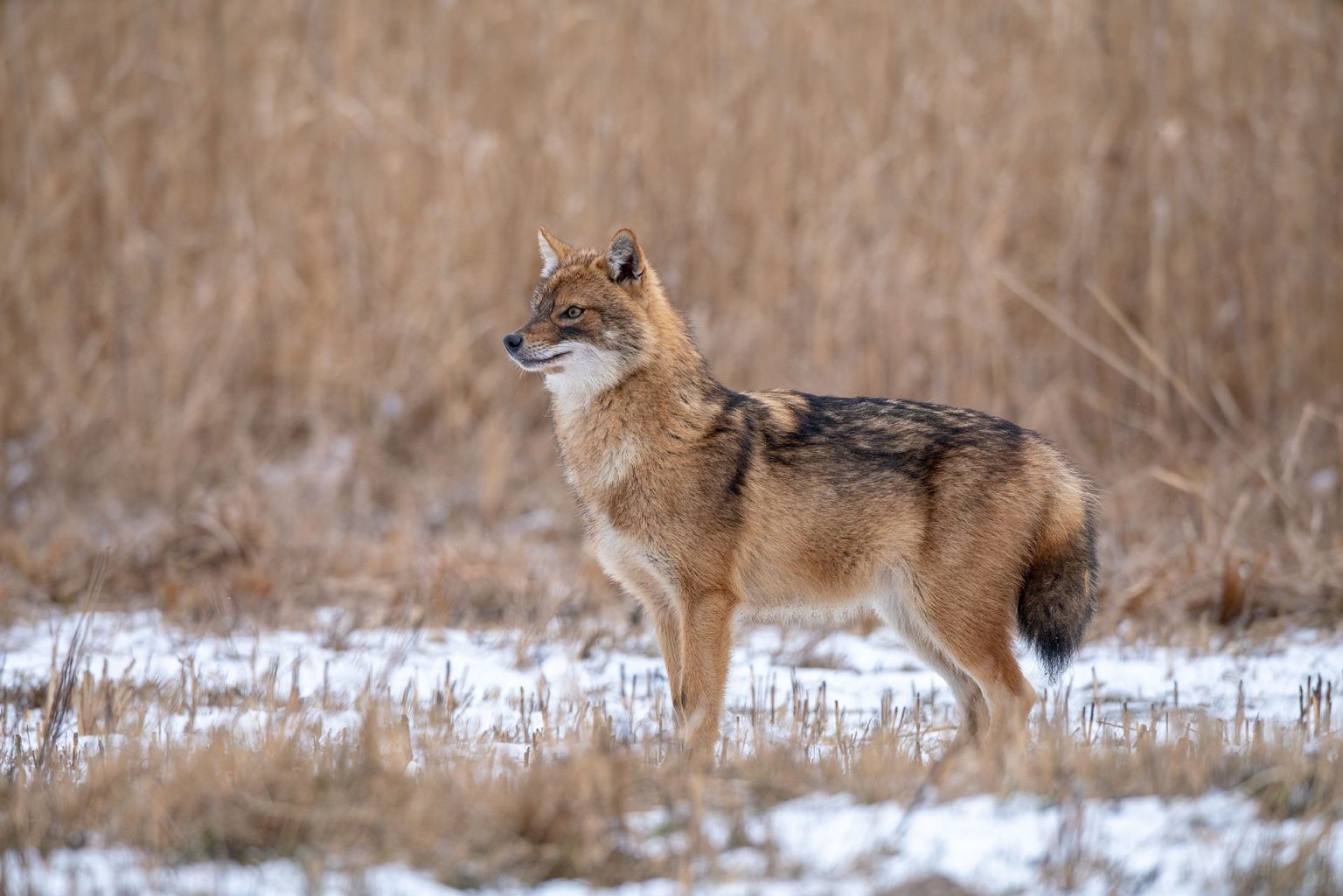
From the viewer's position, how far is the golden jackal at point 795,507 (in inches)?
194

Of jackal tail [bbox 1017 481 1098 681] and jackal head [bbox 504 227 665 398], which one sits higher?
jackal head [bbox 504 227 665 398]

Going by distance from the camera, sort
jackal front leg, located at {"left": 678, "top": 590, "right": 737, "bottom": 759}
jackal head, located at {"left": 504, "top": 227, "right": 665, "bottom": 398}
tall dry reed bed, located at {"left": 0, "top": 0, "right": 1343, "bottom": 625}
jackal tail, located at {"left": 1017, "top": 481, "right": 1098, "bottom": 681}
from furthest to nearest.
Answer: tall dry reed bed, located at {"left": 0, "top": 0, "right": 1343, "bottom": 625} < jackal head, located at {"left": 504, "top": 227, "right": 665, "bottom": 398} < jackal tail, located at {"left": 1017, "top": 481, "right": 1098, "bottom": 681} < jackal front leg, located at {"left": 678, "top": 590, "right": 737, "bottom": 759}

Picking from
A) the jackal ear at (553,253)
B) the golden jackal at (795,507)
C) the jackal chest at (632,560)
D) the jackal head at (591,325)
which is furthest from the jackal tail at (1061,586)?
the jackal ear at (553,253)

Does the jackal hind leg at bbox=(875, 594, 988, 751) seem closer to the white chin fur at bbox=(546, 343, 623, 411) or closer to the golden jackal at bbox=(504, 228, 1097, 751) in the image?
the golden jackal at bbox=(504, 228, 1097, 751)

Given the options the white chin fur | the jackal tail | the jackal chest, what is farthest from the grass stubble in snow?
the white chin fur

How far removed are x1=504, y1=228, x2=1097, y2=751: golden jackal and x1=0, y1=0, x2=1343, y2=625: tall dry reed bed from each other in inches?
149

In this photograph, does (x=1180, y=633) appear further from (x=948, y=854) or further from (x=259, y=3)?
(x=259, y=3)

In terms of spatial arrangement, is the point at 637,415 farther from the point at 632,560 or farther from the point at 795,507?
the point at 795,507

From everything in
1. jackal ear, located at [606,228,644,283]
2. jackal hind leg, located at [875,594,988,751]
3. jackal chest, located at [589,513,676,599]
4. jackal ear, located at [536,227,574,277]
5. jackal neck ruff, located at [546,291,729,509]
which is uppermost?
jackal ear, located at [536,227,574,277]

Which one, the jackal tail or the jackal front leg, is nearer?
the jackal front leg

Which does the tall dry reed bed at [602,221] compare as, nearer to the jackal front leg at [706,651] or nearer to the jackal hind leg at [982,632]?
the jackal front leg at [706,651]

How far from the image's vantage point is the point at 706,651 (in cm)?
488

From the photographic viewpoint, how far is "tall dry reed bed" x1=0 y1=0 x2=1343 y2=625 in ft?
30.7

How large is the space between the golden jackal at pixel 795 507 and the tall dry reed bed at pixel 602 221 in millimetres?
3787
